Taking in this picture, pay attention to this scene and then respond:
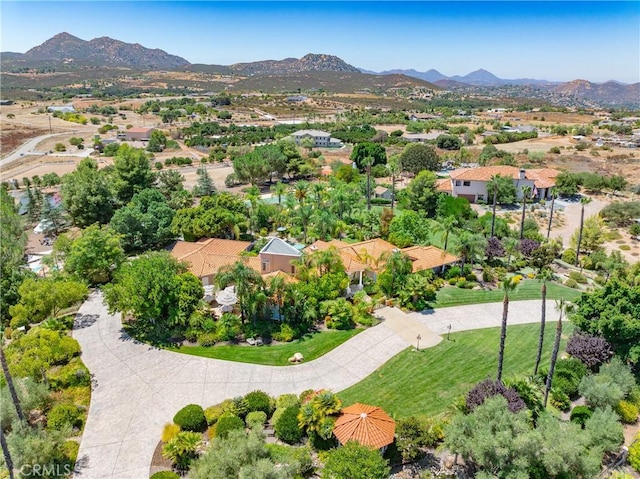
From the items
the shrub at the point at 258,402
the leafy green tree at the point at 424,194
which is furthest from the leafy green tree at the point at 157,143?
the shrub at the point at 258,402

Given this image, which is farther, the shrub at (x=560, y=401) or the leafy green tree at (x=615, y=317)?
the leafy green tree at (x=615, y=317)

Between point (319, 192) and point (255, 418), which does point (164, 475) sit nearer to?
point (255, 418)

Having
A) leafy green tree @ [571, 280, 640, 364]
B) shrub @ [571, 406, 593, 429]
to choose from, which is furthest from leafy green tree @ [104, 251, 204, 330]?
leafy green tree @ [571, 280, 640, 364]

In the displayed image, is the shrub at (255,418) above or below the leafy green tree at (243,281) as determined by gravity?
below

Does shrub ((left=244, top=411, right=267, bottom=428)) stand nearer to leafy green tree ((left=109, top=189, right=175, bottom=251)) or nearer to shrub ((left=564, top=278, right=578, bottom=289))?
leafy green tree ((left=109, top=189, right=175, bottom=251))

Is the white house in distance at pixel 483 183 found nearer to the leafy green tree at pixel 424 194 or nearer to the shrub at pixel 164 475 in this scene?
the leafy green tree at pixel 424 194

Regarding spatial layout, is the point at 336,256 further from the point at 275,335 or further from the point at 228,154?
the point at 228,154
